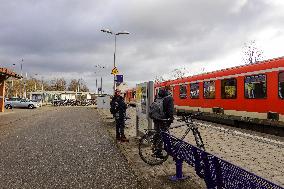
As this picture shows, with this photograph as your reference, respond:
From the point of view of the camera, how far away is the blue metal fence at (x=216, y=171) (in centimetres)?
377

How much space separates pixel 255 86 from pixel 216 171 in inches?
508

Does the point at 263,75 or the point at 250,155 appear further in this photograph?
the point at 263,75

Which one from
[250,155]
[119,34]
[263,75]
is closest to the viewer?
[250,155]

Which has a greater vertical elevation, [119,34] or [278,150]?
[119,34]

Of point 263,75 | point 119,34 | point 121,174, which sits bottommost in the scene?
point 121,174

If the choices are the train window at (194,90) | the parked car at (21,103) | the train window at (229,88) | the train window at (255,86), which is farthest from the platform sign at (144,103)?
the parked car at (21,103)

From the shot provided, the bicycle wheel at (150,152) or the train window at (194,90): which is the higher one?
the train window at (194,90)

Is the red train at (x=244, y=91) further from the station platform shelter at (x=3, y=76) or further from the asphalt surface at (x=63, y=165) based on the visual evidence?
the station platform shelter at (x=3, y=76)

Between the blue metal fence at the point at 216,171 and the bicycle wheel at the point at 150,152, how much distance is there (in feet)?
4.33

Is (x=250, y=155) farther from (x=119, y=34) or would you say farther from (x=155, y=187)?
(x=119, y=34)

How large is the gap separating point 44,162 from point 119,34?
26.3 metres

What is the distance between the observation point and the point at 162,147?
337 inches

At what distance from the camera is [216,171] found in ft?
15.9

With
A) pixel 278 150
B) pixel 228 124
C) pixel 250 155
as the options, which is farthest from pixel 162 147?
pixel 228 124
